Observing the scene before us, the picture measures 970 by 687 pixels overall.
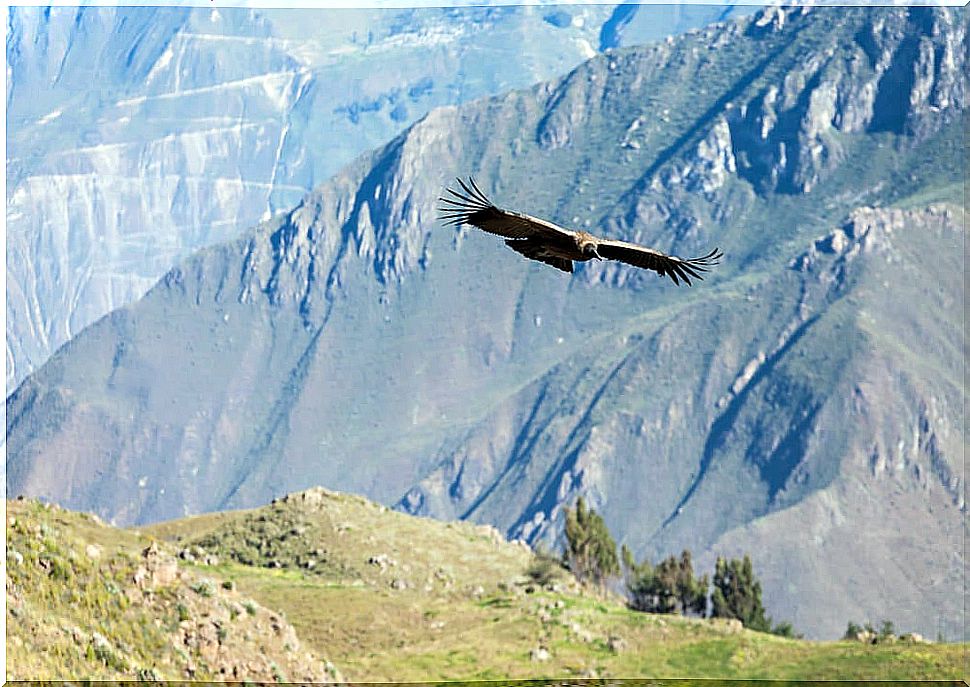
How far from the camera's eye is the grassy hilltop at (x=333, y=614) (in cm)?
6103

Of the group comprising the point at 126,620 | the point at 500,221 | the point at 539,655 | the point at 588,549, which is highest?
the point at 500,221

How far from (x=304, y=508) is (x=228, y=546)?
24.5ft

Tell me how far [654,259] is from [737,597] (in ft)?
361

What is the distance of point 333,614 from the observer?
85.4 metres

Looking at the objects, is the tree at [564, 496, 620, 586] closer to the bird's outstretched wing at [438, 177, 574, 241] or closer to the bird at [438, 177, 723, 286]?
the bird at [438, 177, 723, 286]

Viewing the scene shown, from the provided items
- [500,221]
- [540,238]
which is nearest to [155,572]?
[500,221]

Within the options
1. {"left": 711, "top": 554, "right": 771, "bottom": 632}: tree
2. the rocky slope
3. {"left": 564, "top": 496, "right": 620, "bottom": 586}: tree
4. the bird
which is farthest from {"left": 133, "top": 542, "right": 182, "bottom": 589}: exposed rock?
{"left": 711, "top": 554, "right": 771, "bottom": 632}: tree

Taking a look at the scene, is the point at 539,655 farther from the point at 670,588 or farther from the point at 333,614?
the point at 670,588

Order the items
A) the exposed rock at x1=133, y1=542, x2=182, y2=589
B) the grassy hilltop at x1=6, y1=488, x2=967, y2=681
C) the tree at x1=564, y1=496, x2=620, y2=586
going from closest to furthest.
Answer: the grassy hilltop at x1=6, y1=488, x2=967, y2=681 → the exposed rock at x1=133, y1=542, x2=182, y2=589 → the tree at x1=564, y1=496, x2=620, y2=586

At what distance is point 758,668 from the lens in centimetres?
8238

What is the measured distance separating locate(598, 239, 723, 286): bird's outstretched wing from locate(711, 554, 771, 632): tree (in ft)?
329

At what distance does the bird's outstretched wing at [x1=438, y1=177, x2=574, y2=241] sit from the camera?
37750 mm

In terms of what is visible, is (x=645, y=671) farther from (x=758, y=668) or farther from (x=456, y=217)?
(x=456, y=217)

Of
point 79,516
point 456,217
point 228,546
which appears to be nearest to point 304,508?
point 228,546
